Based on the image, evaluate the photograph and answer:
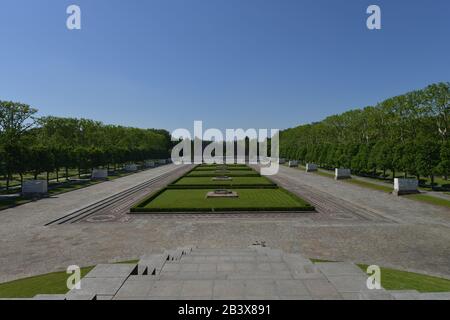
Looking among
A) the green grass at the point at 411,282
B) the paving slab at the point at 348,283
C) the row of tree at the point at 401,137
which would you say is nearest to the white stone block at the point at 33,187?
the green grass at the point at 411,282

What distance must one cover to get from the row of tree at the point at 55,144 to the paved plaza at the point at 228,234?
10740 millimetres

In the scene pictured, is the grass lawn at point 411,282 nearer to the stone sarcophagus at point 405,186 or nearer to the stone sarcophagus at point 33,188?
the stone sarcophagus at point 405,186

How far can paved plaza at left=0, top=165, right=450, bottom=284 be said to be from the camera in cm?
1734

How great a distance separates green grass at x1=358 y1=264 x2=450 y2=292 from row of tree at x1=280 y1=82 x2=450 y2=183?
101 feet

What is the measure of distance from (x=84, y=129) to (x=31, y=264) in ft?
232

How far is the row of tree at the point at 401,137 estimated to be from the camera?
41.3 meters

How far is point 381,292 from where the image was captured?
8125mm

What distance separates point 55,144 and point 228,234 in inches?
1965

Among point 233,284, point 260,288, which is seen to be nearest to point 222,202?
point 233,284

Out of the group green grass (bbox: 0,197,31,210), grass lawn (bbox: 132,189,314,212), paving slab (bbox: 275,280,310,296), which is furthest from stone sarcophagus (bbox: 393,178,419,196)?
green grass (bbox: 0,197,31,210)

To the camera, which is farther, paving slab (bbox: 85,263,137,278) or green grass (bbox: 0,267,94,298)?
green grass (bbox: 0,267,94,298)

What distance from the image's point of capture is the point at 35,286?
522 inches

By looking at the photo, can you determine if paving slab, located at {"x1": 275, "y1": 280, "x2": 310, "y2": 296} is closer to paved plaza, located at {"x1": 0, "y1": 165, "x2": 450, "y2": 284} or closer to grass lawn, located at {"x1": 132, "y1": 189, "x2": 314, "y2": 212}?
paved plaza, located at {"x1": 0, "y1": 165, "x2": 450, "y2": 284}
